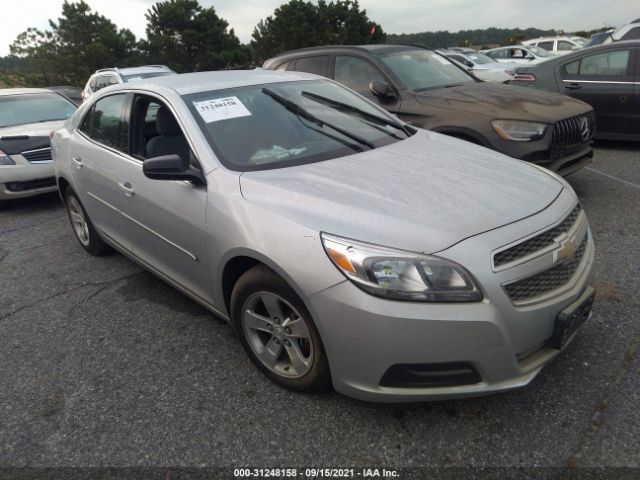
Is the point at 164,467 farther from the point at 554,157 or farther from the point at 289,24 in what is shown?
the point at 289,24

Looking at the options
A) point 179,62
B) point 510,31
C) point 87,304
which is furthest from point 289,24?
point 510,31

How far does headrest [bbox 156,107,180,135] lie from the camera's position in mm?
3162

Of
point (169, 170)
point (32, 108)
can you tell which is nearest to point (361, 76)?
point (169, 170)

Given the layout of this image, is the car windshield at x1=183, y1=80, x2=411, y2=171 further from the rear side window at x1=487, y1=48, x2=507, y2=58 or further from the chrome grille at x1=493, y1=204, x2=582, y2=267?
the rear side window at x1=487, y1=48, x2=507, y2=58

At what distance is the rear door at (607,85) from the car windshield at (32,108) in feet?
23.9

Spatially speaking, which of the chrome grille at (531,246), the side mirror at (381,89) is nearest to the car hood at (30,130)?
the side mirror at (381,89)

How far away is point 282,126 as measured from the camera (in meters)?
3.10

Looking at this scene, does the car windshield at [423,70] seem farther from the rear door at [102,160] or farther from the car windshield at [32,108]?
the car windshield at [32,108]

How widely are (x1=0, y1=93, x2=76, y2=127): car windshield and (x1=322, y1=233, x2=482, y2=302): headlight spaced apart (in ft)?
21.7

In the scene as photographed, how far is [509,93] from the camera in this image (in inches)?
205

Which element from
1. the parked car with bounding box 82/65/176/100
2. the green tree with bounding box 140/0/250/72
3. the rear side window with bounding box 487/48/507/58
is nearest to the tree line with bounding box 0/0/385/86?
the green tree with bounding box 140/0/250/72

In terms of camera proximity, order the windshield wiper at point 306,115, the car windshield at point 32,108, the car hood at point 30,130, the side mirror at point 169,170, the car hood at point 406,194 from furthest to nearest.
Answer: the car windshield at point 32,108, the car hood at point 30,130, the windshield wiper at point 306,115, the side mirror at point 169,170, the car hood at point 406,194

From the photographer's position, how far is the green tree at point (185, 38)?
94.2 ft

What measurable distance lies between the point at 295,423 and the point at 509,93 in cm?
423
